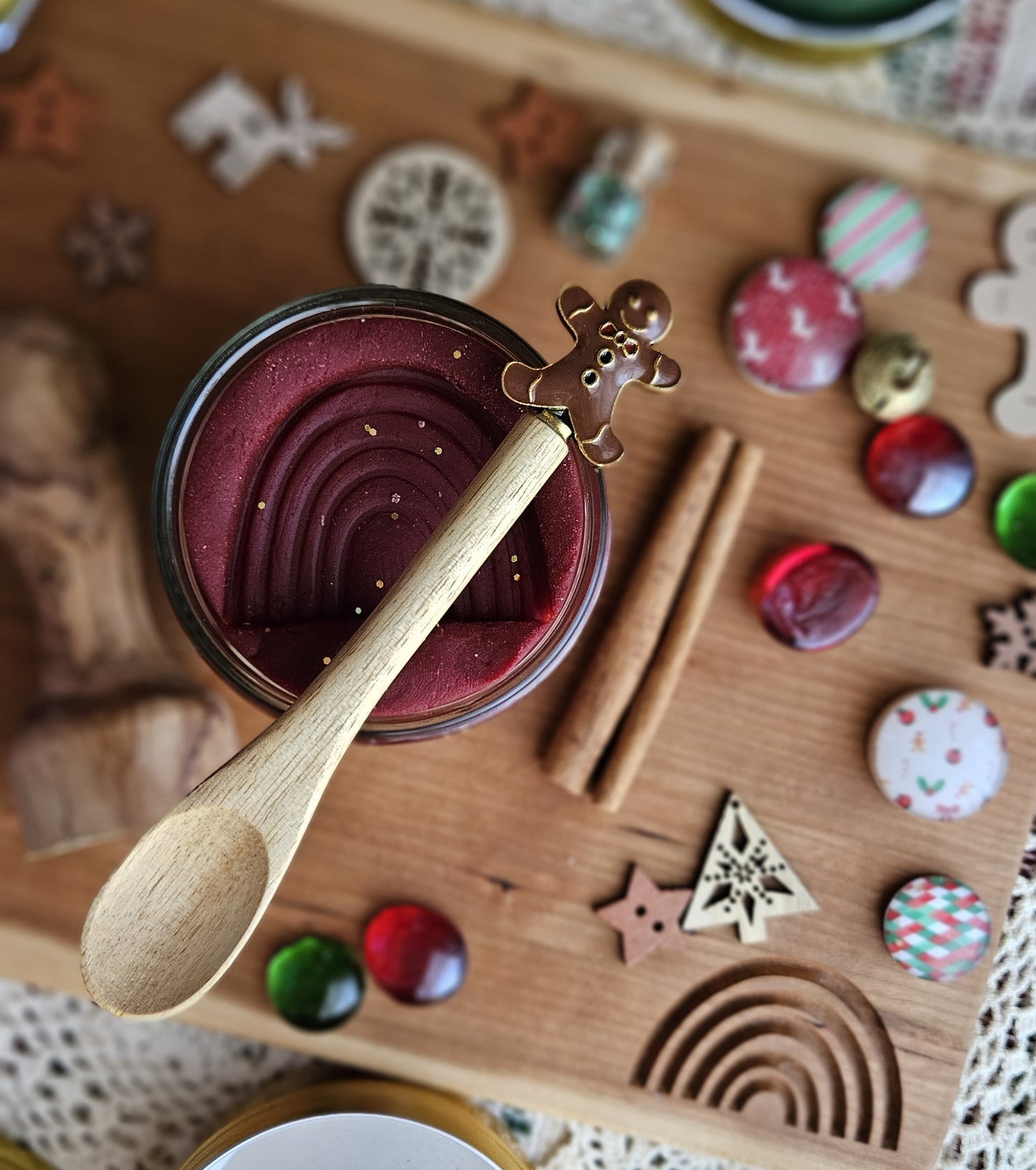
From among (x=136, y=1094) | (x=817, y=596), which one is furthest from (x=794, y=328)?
(x=136, y=1094)

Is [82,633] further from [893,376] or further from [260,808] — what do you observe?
[893,376]

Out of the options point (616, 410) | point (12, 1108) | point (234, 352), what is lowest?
point (12, 1108)

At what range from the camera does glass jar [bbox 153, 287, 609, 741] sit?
0.50 meters

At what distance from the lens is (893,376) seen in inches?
25.2

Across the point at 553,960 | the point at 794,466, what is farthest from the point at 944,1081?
the point at 794,466

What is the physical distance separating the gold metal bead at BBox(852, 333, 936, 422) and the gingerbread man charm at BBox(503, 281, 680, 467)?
241 mm

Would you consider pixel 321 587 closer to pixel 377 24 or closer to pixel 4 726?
pixel 4 726

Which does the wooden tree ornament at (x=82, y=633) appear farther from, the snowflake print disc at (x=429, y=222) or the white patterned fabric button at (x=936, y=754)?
the white patterned fabric button at (x=936, y=754)

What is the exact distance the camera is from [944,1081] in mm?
639

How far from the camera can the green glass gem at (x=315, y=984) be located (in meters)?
0.63

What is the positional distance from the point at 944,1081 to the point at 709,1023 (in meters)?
0.15

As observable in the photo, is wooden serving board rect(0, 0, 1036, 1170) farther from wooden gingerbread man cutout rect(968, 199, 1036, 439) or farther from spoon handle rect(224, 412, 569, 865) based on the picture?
spoon handle rect(224, 412, 569, 865)

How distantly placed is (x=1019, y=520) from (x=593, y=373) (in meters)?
0.35

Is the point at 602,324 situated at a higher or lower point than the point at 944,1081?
higher
